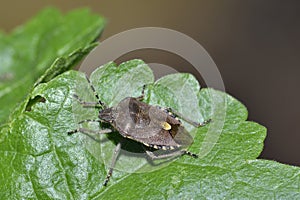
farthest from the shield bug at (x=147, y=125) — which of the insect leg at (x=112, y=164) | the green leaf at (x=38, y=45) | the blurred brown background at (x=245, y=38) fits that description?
the blurred brown background at (x=245, y=38)

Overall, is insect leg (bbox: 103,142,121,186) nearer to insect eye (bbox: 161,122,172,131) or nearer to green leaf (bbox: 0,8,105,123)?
insect eye (bbox: 161,122,172,131)

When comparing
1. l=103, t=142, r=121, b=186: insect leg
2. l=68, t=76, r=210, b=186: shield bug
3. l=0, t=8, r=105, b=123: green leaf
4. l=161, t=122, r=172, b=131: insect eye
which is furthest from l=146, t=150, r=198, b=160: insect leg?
l=0, t=8, r=105, b=123: green leaf

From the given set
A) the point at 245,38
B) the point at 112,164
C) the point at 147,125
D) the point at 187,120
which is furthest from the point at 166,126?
the point at 245,38

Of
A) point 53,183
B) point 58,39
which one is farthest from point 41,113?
point 58,39

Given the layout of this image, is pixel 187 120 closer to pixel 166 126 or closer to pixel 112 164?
pixel 166 126

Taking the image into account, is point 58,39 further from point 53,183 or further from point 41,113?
point 53,183

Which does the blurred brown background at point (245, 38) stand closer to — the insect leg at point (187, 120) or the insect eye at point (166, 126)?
the insect eye at point (166, 126)

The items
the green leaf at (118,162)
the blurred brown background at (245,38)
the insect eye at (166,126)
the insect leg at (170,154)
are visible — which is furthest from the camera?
the blurred brown background at (245,38)
